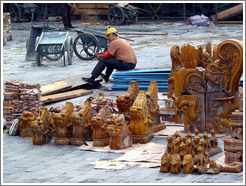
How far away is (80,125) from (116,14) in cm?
1760

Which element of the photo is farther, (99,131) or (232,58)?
(232,58)

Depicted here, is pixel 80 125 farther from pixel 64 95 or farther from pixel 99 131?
pixel 64 95

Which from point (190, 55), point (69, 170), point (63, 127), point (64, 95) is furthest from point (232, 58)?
point (64, 95)

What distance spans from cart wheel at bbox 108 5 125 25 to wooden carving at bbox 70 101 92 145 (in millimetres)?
17084

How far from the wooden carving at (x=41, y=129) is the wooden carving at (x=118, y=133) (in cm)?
117

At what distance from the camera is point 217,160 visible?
7.77 meters

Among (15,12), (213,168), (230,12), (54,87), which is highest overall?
(15,12)

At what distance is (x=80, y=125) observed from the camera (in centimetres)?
919

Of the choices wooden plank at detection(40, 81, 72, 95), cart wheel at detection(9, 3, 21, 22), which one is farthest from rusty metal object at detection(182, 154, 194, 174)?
cart wheel at detection(9, 3, 21, 22)

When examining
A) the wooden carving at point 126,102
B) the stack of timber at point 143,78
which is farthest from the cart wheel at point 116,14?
the wooden carving at point 126,102

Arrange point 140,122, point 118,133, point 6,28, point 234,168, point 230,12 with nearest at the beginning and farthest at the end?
Result: point 234,168 < point 118,133 < point 140,122 < point 6,28 < point 230,12

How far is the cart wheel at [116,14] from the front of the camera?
26.1 meters

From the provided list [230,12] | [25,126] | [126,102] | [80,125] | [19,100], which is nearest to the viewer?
[80,125]

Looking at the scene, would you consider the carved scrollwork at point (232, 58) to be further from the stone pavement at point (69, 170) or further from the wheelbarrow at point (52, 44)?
the wheelbarrow at point (52, 44)
